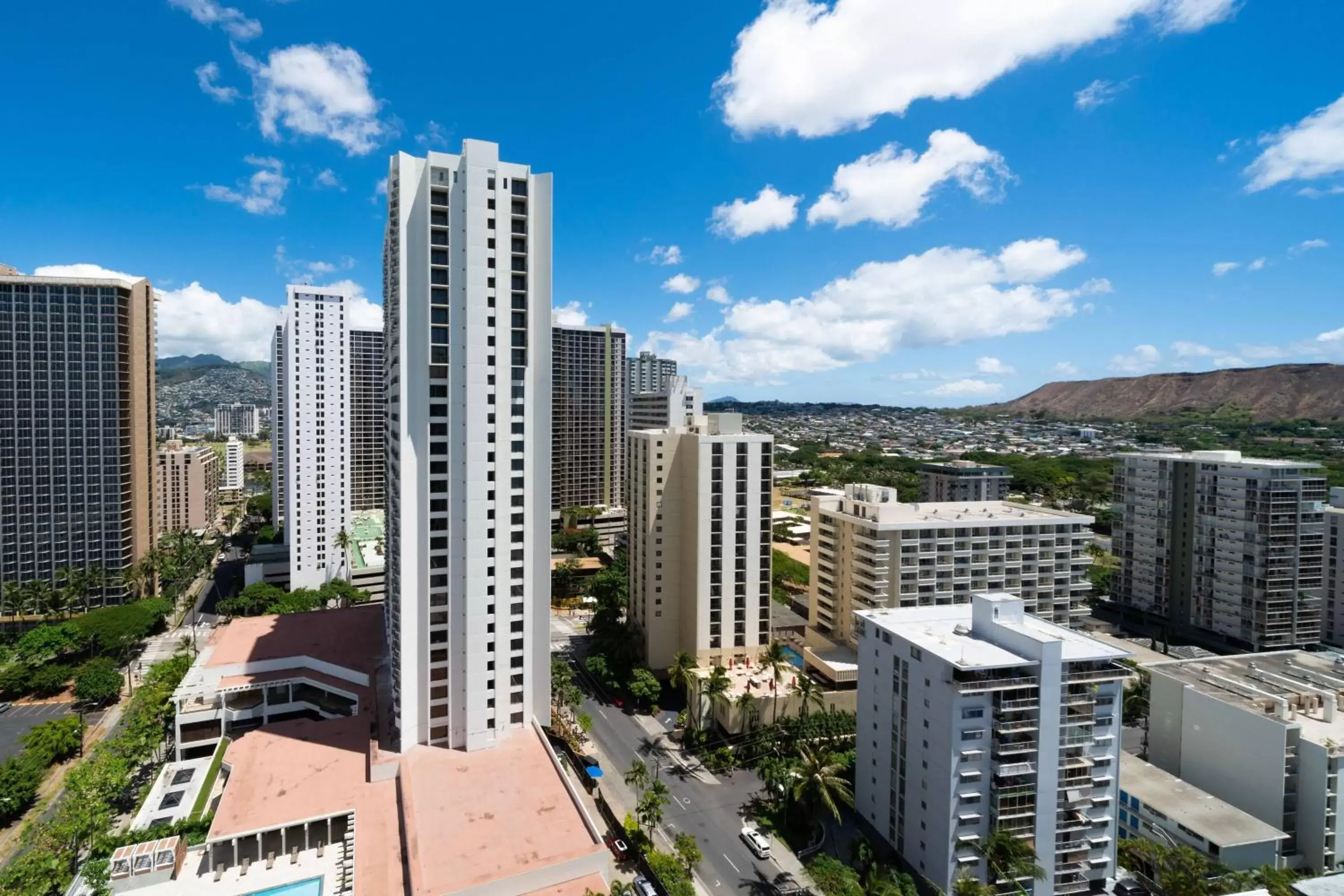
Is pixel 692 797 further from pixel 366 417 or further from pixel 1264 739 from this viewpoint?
pixel 366 417

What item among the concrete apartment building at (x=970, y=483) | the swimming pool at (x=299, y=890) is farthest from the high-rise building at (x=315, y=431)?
the concrete apartment building at (x=970, y=483)

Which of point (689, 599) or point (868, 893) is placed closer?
point (868, 893)

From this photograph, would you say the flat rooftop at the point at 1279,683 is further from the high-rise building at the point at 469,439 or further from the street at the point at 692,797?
the high-rise building at the point at 469,439

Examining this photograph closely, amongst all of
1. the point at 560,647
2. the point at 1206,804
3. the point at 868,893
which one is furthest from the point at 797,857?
the point at 560,647

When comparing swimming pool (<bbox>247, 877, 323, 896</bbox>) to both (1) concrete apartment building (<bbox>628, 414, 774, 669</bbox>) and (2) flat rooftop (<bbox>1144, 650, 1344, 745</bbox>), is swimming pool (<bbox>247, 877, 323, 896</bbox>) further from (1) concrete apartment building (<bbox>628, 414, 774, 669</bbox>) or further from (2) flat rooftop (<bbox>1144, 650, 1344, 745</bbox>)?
(2) flat rooftop (<bbox>1144, 650, 1344, 745</bbox>)

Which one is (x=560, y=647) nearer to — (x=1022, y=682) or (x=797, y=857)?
(x=797, y=857)

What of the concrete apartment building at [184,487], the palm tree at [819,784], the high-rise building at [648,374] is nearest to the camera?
the palm tree at [819,784]
